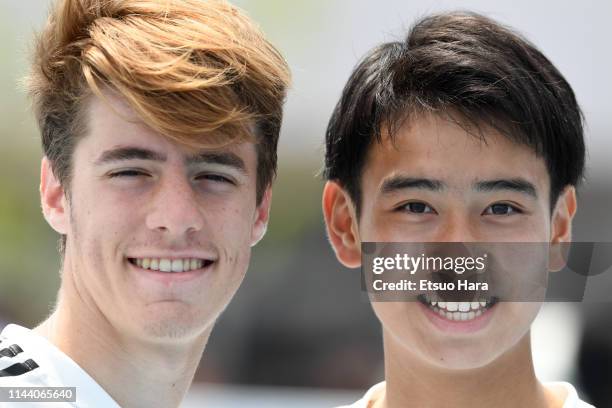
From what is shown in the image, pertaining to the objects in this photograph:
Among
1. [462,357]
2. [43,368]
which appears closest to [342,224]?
[462,357]

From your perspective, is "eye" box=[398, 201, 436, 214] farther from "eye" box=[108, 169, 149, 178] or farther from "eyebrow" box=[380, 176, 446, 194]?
"eye" box=[108, 169, 149, 178]

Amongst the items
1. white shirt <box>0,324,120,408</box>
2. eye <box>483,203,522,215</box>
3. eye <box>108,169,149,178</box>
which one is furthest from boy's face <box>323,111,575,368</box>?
white shirt <box>0,324,120,408</box>

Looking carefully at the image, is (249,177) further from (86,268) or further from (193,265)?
(86,268)

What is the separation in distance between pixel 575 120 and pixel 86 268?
164cm

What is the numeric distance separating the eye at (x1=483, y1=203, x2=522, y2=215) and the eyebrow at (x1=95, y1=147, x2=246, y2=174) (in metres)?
0.81

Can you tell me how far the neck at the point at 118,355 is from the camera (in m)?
2.79

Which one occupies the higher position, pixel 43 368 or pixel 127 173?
pixel 127 173

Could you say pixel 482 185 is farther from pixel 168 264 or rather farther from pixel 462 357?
pixel 168 264

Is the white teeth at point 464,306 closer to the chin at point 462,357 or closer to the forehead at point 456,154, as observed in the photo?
the chin at point 462,357

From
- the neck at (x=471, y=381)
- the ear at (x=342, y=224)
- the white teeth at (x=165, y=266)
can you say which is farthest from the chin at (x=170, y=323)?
the neck at (x=471, y=381)

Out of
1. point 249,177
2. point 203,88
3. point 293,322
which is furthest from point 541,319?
point 203,88

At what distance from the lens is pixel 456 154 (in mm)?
2652

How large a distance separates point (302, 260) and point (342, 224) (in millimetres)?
1538

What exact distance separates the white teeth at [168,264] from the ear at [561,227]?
1.14m
